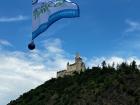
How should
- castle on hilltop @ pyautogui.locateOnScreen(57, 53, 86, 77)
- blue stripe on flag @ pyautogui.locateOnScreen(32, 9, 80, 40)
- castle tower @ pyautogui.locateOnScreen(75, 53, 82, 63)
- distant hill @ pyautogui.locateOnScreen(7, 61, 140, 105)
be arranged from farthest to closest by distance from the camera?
castle tower @ pyautogui.locateOnScreen(75, 53, 82, 63) → castle on hilltop @ pyautogui.locateOnScreen(57, 53, 86, 77) → distant hill @ pyautogui.locateOnScreen(7, 61, 140, 105) → blue stripe on flag @ pyautogui.locateOnScreen(32, 9, 80, 40)

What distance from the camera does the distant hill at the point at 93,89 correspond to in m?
126

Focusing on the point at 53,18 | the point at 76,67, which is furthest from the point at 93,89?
the point at 53,18

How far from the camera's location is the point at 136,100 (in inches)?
4702

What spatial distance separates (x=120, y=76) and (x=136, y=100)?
663 inches

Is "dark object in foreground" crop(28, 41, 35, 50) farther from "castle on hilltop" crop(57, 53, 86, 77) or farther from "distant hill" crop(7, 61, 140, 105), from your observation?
"castle on hilltop" crop(57, 53, 86, 77)

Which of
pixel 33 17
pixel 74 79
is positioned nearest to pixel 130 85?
pixel 74 79

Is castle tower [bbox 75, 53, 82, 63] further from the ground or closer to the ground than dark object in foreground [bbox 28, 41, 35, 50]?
further from the ground

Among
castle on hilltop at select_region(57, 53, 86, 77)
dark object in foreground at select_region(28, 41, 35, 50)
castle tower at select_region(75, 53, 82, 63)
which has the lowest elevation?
dark object in foreground at select_region(28, 41, 35, 50)

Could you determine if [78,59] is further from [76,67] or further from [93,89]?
[93,89]

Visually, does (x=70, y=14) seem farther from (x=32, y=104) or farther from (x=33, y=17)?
(x=32, y=104)

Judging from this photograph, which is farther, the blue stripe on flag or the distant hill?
the distant hill

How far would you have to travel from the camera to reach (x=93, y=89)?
5359 inches

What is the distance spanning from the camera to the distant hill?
126 metres

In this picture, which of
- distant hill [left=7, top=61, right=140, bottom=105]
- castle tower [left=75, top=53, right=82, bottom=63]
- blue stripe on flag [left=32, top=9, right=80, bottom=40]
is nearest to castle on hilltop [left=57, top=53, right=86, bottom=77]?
castle tower [left=75, top=53, right=82, bottom=63]
